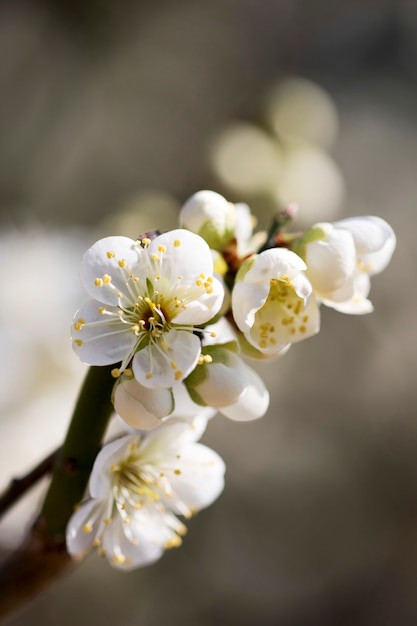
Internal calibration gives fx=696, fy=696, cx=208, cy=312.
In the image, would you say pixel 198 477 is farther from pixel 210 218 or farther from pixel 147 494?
pixel 210 218

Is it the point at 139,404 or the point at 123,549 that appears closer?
the point at 139,404

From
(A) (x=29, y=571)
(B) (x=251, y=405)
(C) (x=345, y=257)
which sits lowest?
(A) (x=29, y=571)

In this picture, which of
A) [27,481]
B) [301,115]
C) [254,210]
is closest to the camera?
[27,481]

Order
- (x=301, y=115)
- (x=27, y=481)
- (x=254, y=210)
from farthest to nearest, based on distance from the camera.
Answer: (x=301, y=115), (x=254, y=210), (x=27, y=481)

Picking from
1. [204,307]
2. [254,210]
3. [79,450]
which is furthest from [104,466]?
[254,210]

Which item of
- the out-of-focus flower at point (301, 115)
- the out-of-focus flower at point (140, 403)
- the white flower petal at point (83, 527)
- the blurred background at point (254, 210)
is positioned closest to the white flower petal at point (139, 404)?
the out-of-focus flower at point (140, 403)

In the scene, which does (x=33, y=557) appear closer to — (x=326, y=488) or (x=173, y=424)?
(x=173, y=424)

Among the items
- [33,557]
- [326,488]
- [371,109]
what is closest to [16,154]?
[371,109]
